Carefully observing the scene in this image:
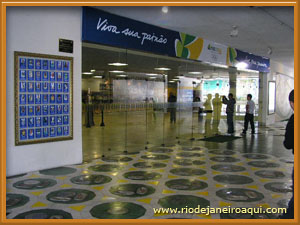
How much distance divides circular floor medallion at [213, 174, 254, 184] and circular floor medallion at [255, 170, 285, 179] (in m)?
0.41

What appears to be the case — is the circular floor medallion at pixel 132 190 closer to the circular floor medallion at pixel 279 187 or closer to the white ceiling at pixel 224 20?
the circular floor medallion at pixel 279 187

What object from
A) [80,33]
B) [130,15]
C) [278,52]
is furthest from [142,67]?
[278,52]

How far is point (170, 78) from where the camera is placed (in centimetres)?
935

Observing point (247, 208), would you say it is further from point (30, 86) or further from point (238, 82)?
point (238, 82)

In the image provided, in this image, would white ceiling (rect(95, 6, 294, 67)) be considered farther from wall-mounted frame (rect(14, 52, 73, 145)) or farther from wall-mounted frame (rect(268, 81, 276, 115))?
wall-mounted frame (rect(268, 81, 276, 115))

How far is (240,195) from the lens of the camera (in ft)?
Result: 14.5

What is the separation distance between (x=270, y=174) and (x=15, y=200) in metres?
4.53

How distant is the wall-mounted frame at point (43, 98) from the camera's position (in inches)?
212

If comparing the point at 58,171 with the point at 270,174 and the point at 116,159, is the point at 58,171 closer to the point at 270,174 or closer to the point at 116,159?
the point at 116,159

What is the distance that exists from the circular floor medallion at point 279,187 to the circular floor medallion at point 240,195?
376 mm

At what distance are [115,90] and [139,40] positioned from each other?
4.77 feet

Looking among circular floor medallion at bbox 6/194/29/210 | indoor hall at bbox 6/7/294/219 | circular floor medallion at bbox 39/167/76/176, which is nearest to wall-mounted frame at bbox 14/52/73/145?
indoor hall at bbox 6/7/294/219

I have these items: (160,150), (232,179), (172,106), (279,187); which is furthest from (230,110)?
(279,187)

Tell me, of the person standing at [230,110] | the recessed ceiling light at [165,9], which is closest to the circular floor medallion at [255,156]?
the recessed ceiling light at [165,9]
